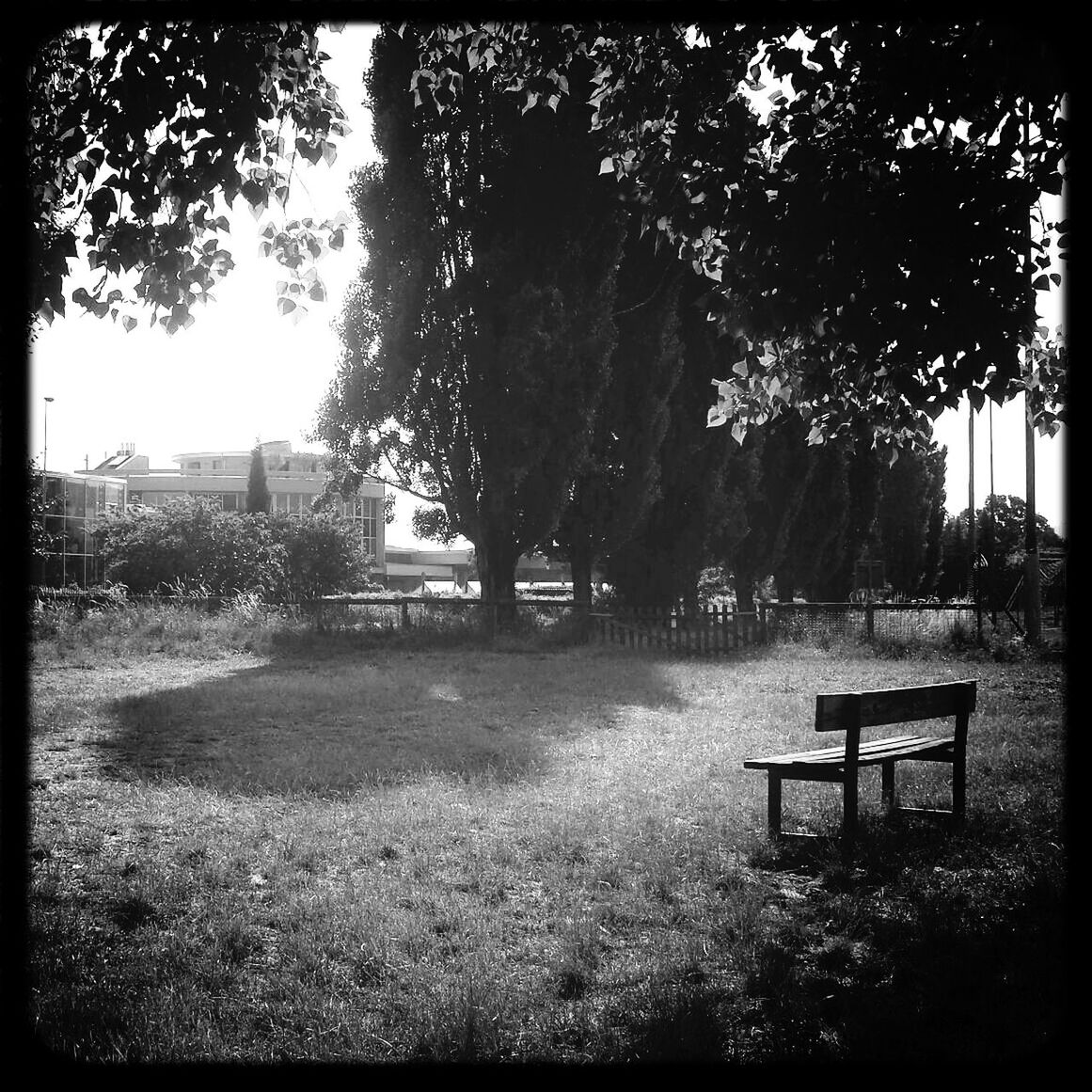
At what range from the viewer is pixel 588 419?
70.1 ft

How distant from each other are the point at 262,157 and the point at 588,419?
51.3 feet

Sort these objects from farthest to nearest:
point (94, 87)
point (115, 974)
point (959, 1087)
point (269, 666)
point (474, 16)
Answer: point (269, 666) → point (474, 16) → point (94, 87) → point (115, 974) → point (959, 1087)

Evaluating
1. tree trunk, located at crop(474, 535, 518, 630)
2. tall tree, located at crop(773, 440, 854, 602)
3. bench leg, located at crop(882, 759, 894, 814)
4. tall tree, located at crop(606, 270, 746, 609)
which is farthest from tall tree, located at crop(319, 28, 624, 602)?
bench leg, located at crop(882, 759, 894, 814)

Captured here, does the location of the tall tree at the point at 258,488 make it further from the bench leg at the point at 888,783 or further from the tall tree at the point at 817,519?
the bench leg at the point at 888,783

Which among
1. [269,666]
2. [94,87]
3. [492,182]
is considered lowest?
[269,666]

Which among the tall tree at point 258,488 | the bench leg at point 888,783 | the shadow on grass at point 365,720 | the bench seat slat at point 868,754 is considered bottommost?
the shadow on grass at point 365,720

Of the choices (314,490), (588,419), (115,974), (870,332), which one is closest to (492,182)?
(588,419)

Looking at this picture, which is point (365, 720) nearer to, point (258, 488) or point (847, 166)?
point (847, 166)

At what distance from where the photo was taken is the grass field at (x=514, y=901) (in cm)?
338

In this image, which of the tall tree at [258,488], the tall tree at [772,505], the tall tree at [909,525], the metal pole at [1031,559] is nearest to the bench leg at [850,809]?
the metal pole at [1031,559]

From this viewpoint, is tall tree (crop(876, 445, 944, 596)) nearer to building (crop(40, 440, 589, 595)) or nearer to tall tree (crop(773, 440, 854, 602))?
tall tree (crop(773, 440, 854, 602))

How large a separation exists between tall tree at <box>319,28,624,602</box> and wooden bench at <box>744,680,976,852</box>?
1494cm

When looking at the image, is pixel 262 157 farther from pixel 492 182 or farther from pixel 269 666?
pixel 492 182

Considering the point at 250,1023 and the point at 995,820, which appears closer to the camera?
the point at 250,1023
